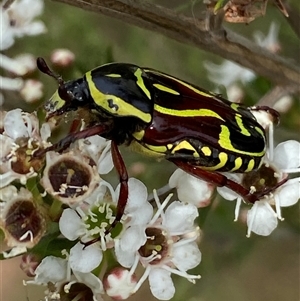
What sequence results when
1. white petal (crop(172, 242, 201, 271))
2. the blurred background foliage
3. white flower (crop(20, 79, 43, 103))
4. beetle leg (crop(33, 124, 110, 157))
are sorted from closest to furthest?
beetle leg (crop(33, 124, 110, 157)) → white petal (crop(172, 242, 201, 271)) → white flower (crop(20, 79, 43, 103)) → the blurred background foliage

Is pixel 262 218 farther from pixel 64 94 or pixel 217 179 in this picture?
pixel 64 94

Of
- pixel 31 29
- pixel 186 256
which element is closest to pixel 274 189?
pixel 186 256

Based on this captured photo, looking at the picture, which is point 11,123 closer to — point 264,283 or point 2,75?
point 2,75

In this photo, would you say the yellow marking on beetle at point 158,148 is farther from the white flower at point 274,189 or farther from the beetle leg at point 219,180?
the white flower at point 274,189

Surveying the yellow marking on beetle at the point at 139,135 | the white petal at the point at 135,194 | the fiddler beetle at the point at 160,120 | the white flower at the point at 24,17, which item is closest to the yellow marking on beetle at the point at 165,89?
the fiddler beetle at the point at 160,120

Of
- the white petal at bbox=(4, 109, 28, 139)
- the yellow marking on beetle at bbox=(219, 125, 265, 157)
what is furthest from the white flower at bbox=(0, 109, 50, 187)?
the yellow marking on beetle at bbox=(219, 125, 265, 157)

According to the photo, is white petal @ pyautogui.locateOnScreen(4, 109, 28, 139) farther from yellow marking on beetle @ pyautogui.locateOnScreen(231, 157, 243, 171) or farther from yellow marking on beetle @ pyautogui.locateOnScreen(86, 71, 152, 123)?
yellow marking on beetle @ pyautogui.locateOnScreen(231, 157, 243, 171)

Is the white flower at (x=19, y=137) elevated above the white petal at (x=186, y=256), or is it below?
above
